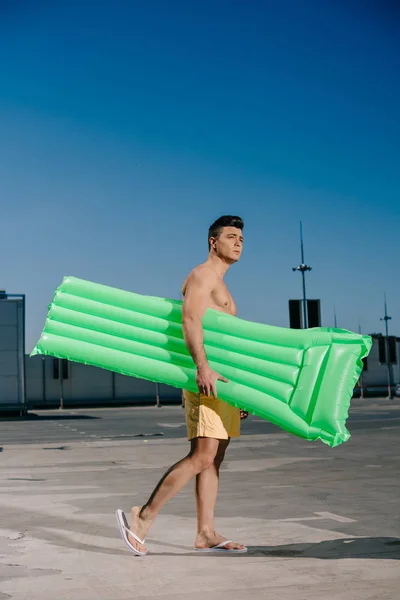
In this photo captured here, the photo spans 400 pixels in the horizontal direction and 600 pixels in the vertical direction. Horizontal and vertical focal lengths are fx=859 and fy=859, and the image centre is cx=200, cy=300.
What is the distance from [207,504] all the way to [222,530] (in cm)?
94

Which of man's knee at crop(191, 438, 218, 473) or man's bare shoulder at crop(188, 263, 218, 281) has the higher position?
man's bare shoulder at crop(188, 263, 218, 281)

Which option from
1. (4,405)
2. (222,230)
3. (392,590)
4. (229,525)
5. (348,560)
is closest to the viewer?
(392,590)

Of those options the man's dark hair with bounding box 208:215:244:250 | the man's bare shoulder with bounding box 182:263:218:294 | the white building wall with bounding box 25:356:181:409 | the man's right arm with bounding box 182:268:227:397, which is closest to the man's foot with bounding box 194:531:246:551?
the man's right arm with bounding box 182:268:227:397

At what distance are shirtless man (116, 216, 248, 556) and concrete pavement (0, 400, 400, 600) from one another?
6.9 inches

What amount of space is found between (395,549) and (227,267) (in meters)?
2.06

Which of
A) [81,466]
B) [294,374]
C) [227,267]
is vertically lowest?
[81,466]

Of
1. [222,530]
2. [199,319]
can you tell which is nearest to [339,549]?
[222,530]

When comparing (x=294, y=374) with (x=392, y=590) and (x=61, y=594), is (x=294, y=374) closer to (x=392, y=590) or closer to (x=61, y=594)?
(x=392, y=590)

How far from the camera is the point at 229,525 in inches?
252

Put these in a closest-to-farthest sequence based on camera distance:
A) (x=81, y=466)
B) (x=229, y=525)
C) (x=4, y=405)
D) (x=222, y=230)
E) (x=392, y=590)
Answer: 1. (x=392, y=590)
2. (x=222, y=230)
3. (x=229, y=525)
4. (x=81, y=466)
5. (x=4, y=405)

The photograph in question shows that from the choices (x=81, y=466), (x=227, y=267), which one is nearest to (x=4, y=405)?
(x=81, y=466)

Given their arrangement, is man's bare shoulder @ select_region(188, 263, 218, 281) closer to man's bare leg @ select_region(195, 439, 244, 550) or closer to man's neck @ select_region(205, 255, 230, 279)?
man's neck @ select_region(205, 255, 230, 279)

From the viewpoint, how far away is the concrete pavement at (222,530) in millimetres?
4445

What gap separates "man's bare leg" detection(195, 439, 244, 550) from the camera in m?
5.29
